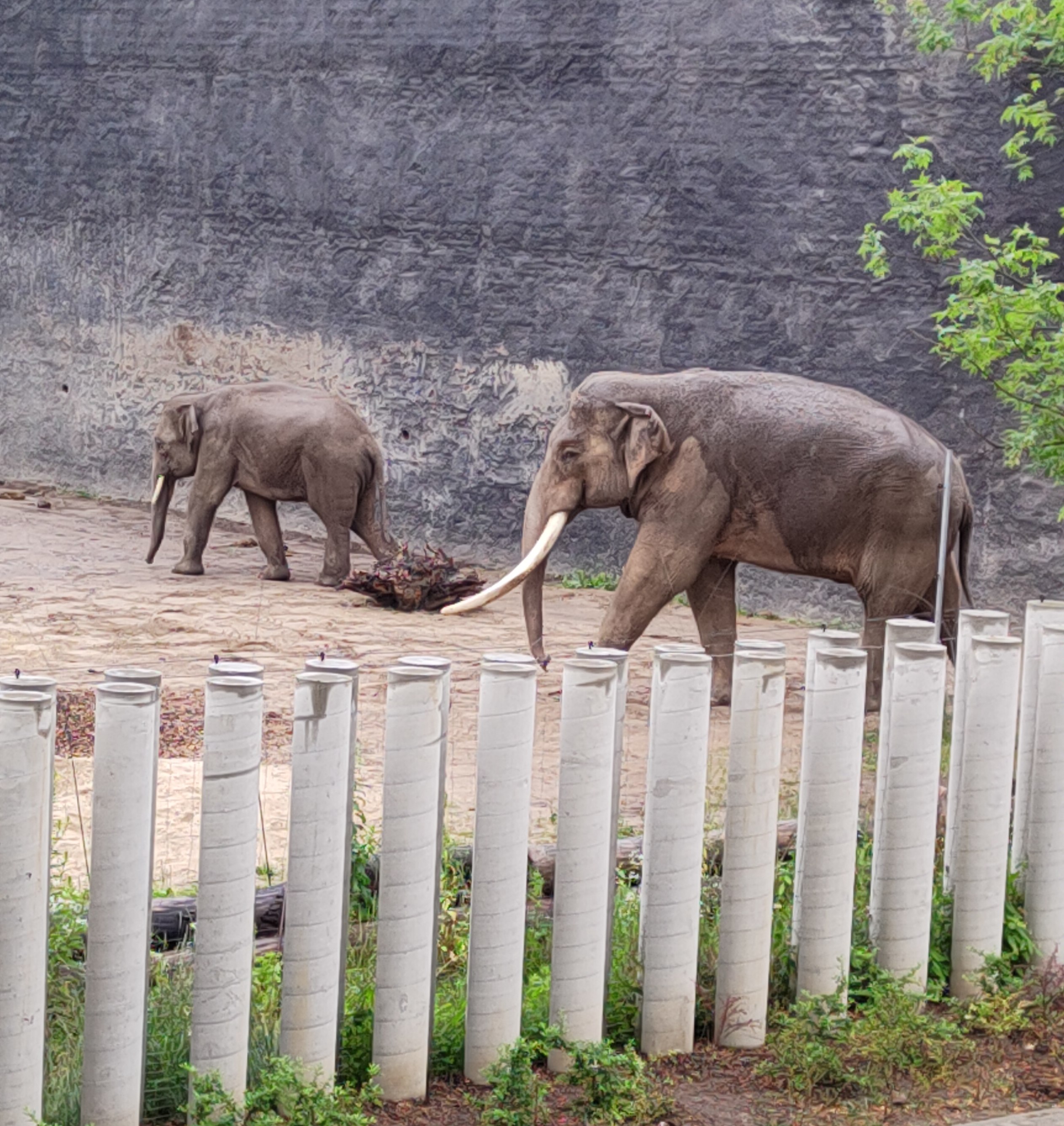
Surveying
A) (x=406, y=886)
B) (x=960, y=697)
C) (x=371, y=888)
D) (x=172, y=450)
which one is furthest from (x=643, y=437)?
(x=172, y=450)

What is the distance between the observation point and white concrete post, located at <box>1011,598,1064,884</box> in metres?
4.80

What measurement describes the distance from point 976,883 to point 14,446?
14.5m

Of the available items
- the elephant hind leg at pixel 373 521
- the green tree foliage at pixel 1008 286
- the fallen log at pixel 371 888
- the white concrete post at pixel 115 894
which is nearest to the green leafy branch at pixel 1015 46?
the green tree foliage at pixel 1008 286

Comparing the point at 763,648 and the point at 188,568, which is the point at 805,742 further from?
the point at 188,568

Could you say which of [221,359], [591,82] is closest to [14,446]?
[221,359]

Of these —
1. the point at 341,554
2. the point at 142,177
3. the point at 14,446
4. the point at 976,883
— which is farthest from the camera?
the point at 14,446

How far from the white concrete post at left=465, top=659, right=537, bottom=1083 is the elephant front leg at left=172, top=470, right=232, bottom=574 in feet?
29.7

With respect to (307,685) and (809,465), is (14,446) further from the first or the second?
(307,685)

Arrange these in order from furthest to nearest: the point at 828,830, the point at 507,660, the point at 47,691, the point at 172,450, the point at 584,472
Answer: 1. the point at 172,450
2. the point at 584,472
3. the point at 828,830
4. the point at 507,660
5. the point at 47,691

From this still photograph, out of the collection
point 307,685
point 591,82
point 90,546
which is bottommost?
point 90,546

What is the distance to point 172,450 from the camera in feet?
42.4

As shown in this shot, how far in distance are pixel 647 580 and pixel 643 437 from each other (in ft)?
2.14

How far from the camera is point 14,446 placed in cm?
1766

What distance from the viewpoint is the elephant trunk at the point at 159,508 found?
13000mm
